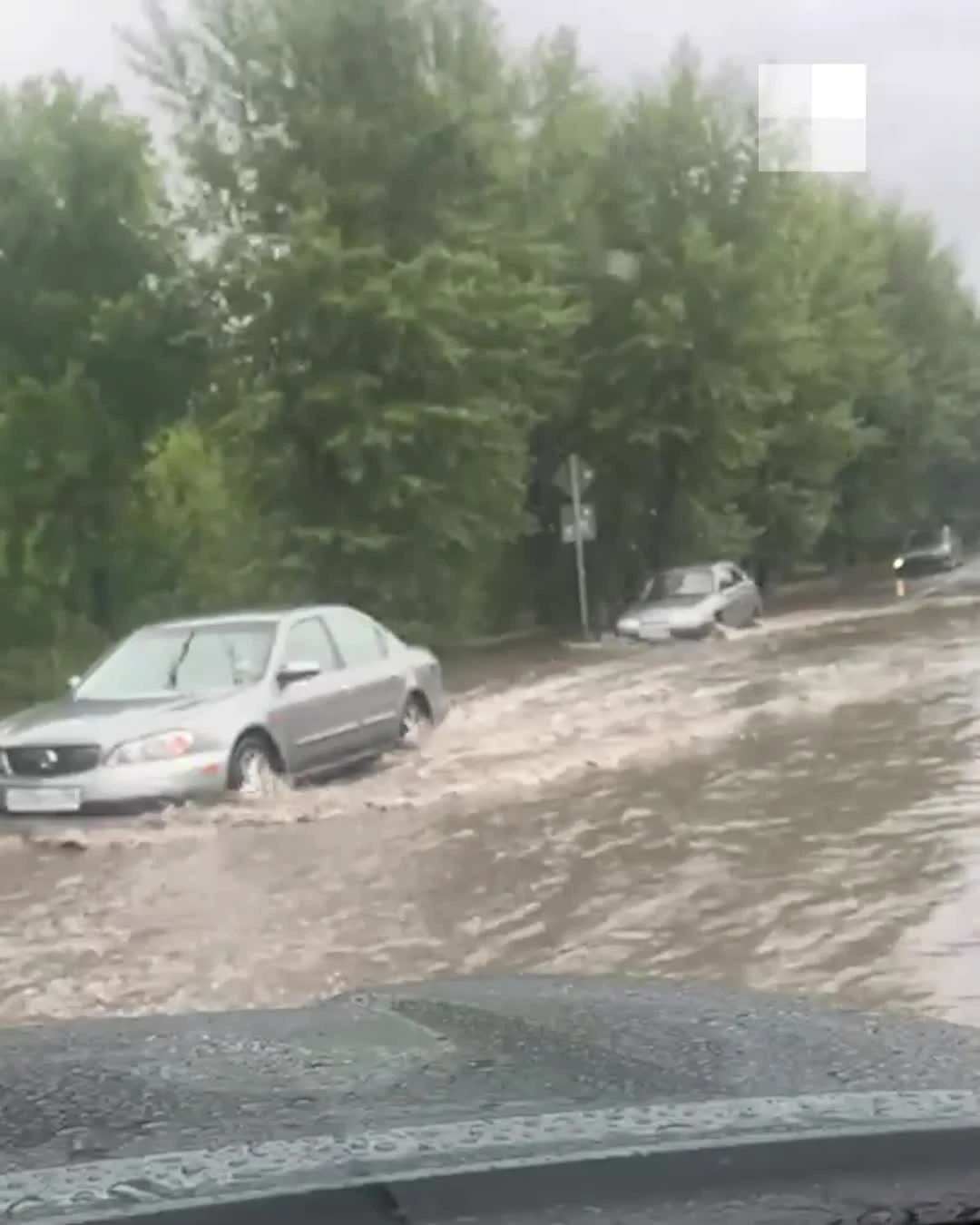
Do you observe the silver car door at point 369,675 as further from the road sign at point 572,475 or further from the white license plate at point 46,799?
the road sign at point 572,475

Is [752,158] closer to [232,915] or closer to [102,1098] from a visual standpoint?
[232,915]

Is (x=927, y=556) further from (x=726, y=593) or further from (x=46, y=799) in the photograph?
(x=46, y=799)

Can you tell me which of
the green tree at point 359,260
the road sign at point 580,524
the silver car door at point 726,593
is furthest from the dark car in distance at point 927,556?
the green tree at point 359,260

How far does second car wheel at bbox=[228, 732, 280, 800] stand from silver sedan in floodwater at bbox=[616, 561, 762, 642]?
1781cm

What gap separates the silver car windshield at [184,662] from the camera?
13648 millimetres

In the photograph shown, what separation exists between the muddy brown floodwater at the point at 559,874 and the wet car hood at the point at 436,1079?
3652 mm

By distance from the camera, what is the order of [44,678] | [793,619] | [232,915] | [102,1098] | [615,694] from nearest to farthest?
1. [102,1098]
2. [232,915]
3. [615,694]
4. [44,678]
5. [793,619]

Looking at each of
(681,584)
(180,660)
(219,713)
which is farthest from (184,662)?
(681,584)

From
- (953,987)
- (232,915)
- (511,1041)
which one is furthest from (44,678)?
(511,1041)

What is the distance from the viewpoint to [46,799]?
1246 centimetres

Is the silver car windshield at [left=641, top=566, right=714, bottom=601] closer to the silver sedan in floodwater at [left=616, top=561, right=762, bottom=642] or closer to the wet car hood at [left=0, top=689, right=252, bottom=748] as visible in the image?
the silver sedan in floodwater at [left=616, top=561, right=762, bottom=642]

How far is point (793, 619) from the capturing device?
34750 mm

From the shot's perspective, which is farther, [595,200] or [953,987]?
[595,200]

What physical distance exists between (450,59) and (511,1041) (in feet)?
91.7
